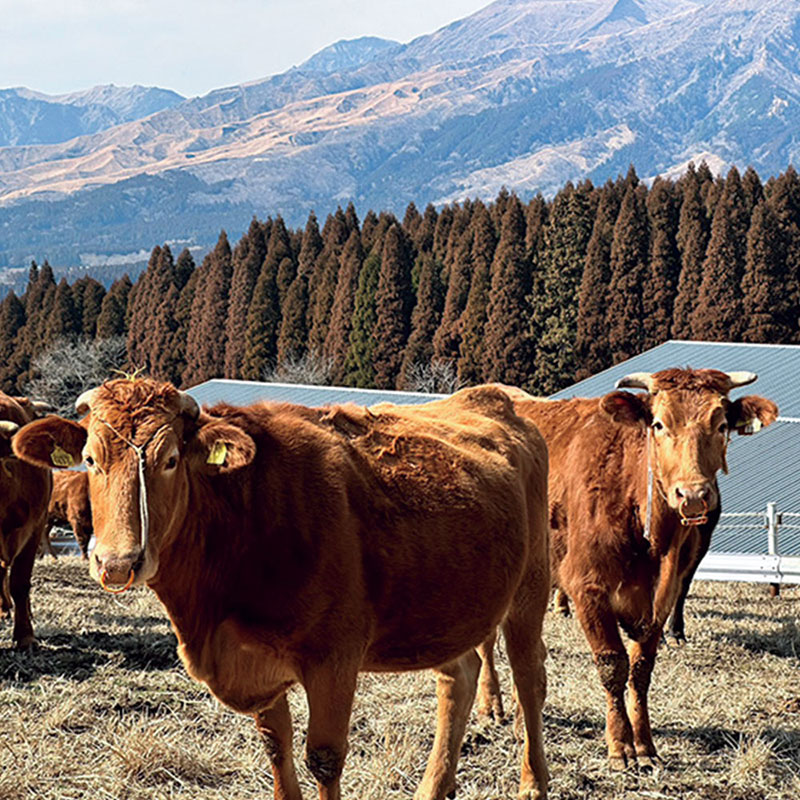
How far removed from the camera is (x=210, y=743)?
20.6 ft

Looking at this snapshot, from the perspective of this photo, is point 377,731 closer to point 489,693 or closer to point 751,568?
point 489,693

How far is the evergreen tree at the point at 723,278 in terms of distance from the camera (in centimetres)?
4281

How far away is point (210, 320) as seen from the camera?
53.8 m

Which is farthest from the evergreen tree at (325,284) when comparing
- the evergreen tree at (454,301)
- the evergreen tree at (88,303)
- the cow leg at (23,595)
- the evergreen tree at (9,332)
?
the cow leg at (23,595)

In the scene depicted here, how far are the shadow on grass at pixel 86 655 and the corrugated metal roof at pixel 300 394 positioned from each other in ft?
49.2

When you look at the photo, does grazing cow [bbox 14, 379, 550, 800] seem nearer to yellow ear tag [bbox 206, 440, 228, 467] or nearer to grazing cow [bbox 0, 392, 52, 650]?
yellow ear tag [bbox 206, 440, 228, 467]

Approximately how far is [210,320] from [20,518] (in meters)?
45.3

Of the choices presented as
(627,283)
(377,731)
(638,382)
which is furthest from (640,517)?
(627,283)

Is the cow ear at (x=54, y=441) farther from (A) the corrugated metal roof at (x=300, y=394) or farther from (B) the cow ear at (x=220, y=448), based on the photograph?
(A) the corrugated metal roof at (x=300, y=394)

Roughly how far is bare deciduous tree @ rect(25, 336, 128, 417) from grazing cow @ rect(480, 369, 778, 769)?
44.5 meters

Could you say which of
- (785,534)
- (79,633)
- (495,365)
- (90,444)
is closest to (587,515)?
(90,444)

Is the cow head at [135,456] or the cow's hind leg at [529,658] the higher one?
the cow head at [135,456]

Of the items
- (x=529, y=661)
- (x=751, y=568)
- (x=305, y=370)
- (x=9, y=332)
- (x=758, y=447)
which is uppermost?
(x=529, y=661)

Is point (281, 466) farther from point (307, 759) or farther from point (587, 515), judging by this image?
point (587, 515)
